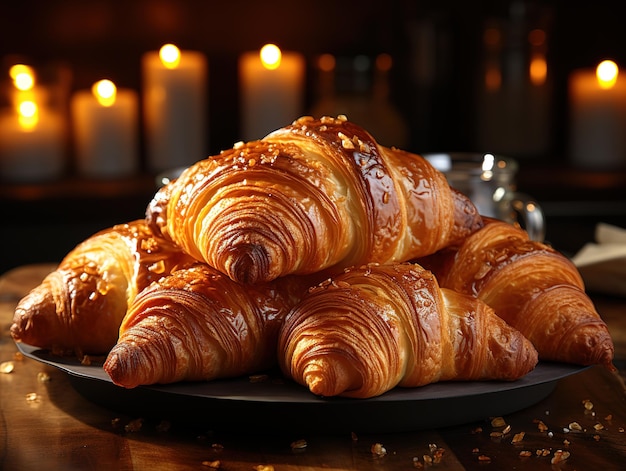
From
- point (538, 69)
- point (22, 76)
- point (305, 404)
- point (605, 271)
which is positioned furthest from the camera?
point (538, 69)

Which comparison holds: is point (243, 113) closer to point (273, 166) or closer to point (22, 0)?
point (22, 0)

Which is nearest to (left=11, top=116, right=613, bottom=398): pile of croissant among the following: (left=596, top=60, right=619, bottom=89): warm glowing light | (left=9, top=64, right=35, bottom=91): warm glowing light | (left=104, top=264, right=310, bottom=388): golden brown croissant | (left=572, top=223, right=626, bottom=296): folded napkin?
(left=104, top=264, right=310, bottom=388): golden brown croissant

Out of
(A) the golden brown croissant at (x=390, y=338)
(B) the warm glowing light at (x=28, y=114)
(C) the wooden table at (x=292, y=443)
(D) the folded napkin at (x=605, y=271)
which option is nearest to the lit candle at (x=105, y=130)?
(B) the warm glowing light at (x=28, y=114)

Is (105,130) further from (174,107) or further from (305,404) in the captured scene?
(305,404)

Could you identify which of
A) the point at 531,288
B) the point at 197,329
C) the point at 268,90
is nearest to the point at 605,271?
the point at 531,288

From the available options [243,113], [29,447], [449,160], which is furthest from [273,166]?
[243,113]

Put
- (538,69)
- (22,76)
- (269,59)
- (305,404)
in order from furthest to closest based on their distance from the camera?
(538,69) → (269,59) → (22,76) → (305,404)

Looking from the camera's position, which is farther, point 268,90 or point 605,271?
point 268,90
